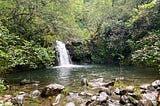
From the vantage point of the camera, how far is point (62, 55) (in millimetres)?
24734

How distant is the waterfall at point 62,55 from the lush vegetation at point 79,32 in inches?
62.5

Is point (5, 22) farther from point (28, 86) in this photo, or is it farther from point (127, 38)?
point (127, 38)

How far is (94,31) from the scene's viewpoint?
1189 inches

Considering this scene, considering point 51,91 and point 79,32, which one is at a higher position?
point 79,32

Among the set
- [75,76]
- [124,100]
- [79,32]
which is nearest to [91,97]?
[124,100]

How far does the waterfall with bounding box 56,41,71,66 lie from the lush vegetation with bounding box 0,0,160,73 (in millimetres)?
1589

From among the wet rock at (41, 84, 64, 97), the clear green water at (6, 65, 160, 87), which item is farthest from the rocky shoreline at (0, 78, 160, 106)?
the clear green water at (6, 65, 160, 87)

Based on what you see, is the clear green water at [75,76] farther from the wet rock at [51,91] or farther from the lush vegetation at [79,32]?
A: the wet rock at [51,91]

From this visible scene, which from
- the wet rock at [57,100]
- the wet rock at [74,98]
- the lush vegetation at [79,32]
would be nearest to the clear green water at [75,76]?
the lush vegetation at [79,32]

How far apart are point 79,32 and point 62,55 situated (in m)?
5.28

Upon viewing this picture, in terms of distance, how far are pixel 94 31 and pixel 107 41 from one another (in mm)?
4301

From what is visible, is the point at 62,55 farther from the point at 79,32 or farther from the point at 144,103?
the point at 144,103

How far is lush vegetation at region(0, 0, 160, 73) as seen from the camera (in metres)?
11.3

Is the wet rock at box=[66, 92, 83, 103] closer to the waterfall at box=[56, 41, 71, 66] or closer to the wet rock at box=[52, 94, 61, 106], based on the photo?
the wet rock at box=[52, 94, 61, 106]
